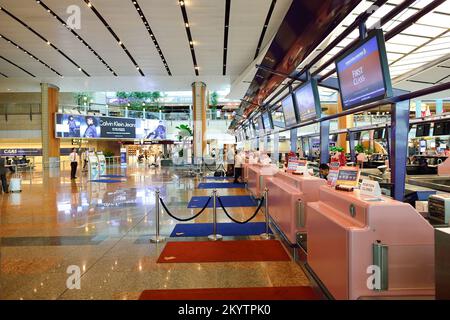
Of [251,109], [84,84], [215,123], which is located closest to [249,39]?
[251,109]

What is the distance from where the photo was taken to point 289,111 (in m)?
8.19

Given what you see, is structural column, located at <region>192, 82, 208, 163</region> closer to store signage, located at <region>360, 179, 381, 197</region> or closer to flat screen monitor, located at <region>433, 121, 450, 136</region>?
flat screen monitor, located at <region>433, 121, 450, 136</region>

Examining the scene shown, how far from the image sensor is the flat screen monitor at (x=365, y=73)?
3.66m

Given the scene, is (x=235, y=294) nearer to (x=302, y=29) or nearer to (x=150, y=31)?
(x=302, y=29)

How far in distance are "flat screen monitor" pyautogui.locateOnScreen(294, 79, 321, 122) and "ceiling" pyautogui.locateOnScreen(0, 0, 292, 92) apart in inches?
151

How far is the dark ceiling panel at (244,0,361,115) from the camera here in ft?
14.6

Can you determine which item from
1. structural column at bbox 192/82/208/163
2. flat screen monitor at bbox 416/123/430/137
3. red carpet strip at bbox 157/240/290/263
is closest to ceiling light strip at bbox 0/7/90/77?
structural column at bbox 192/82/208/163

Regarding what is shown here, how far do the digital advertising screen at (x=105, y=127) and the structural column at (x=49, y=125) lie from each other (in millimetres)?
393

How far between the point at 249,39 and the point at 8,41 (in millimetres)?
9924

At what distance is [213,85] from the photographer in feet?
70.3

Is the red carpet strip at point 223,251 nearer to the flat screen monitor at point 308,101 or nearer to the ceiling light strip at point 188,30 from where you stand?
the flat screen monitor at point 308,101

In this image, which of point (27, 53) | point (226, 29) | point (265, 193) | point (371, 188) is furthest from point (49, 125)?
point (371, 188)

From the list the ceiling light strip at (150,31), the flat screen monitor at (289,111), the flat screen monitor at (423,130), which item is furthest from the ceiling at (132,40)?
the flat screen monitor at (423,130)

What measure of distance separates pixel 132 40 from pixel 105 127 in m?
16.4
